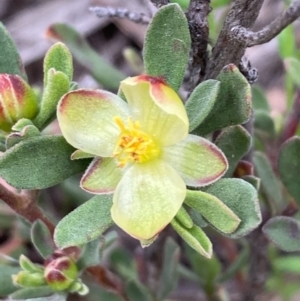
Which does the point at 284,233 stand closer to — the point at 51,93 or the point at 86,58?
the point at 51,93

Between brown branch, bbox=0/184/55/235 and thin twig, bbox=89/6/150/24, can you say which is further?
thin twig, bbox=89/6/150/24

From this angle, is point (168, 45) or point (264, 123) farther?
point (264, 123)

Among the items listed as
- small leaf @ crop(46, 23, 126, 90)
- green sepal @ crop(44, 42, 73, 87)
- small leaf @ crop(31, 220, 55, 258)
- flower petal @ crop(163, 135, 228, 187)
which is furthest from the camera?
small leaf @ crop(46, 23, 126, 90)

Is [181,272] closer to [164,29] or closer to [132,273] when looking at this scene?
[132,273]

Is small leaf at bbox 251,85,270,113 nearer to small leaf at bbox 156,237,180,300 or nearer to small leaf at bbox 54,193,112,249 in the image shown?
small leaf at bbox 156,237,180,300

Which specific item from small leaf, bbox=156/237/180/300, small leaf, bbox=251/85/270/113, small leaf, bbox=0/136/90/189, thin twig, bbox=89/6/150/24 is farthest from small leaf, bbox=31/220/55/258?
small leaf, bbox=251/85/270/113

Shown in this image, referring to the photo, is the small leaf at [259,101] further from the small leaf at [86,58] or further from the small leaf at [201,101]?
the small leaf at [201,101]

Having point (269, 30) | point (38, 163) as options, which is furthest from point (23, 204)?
point (269, 30)
